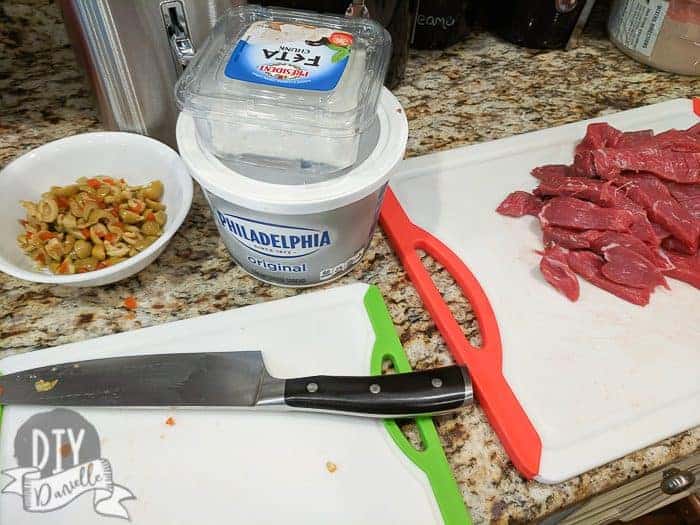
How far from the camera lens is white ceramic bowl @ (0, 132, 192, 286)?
2.15 ft

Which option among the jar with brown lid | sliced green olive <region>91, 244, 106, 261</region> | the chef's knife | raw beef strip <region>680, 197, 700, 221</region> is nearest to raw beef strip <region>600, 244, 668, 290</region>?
raw beef strip <region>680, 197, 700, 221</region>

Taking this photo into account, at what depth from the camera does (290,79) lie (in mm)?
559

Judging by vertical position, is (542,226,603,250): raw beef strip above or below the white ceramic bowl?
below

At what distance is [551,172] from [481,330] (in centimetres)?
31

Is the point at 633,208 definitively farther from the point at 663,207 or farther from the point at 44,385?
the point at 44,385

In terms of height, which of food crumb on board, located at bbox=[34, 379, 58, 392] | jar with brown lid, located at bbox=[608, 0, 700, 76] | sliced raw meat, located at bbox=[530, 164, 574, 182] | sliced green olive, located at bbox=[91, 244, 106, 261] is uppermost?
jar with brown lid, located at bbox=[608, 0, 700, 76]

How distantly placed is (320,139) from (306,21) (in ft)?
0.68

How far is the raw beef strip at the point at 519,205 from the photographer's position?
31.0 inches

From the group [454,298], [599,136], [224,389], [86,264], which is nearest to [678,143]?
[599,136]

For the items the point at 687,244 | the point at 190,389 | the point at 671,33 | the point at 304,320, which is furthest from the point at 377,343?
the point at 671,33

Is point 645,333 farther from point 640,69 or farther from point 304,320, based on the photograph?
point 640,69

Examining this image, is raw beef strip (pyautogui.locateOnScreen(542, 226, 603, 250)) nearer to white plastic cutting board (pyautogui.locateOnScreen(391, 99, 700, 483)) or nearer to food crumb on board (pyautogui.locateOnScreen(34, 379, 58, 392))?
white plastic cutting board (pyautogui.locateOnScreen(391, 99, 700, 483))

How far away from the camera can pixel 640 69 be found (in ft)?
3.59

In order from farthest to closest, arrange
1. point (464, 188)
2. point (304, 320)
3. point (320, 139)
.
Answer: point (464, 188) → point (304, 320) → point (320, 139)
